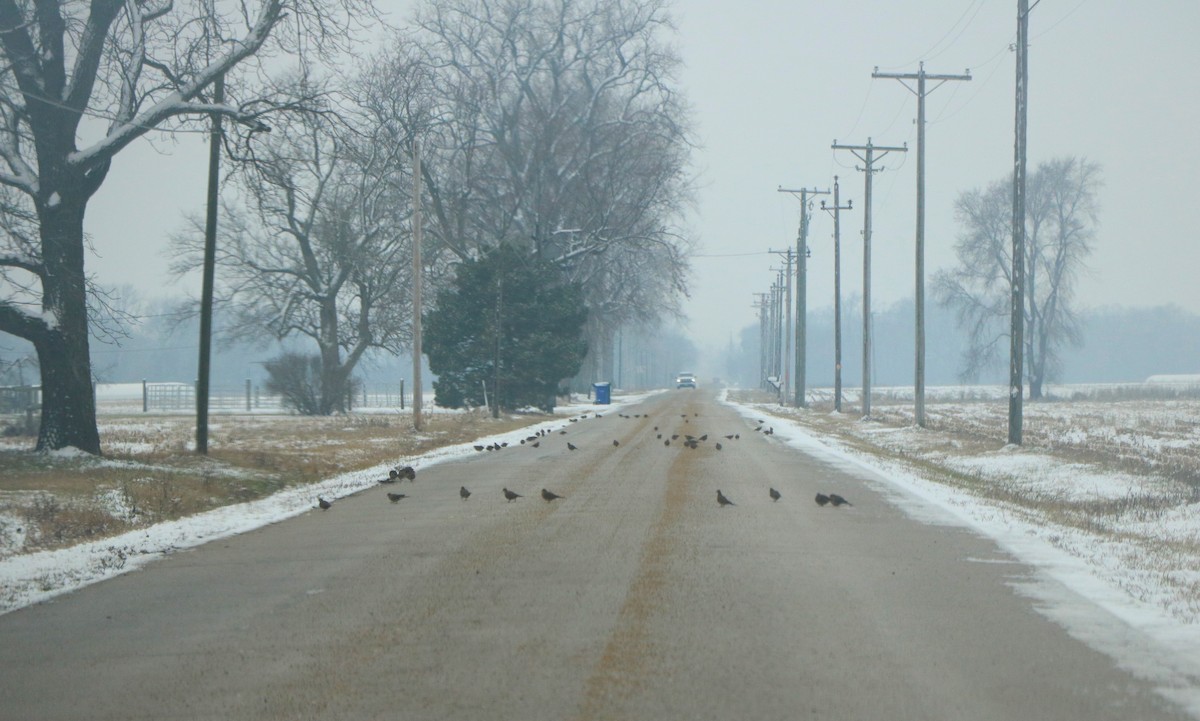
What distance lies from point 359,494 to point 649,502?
170 inches

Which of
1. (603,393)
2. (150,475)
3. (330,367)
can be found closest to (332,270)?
(330,367)

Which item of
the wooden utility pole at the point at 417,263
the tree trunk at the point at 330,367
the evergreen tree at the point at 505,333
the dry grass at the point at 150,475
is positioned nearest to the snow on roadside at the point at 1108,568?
the dry grass at the point at 150,475

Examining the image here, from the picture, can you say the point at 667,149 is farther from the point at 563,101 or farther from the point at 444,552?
the point at 444,552

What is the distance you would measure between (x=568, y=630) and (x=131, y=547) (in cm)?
582

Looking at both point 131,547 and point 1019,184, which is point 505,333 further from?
point 131,547

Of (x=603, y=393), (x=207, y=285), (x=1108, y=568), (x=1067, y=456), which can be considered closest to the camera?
(x=1108, y=568)

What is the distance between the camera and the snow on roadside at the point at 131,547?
31.2ft

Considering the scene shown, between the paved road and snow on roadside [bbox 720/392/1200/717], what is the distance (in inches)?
10.2

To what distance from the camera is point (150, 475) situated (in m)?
17.2

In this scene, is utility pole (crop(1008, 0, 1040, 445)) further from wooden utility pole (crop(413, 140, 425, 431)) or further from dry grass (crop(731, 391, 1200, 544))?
wooden utility pole (crop(413, 140, 425, 431))

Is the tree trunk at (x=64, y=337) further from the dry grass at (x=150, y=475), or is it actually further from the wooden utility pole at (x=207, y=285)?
the wooden utility pole at (x=207, y=285)

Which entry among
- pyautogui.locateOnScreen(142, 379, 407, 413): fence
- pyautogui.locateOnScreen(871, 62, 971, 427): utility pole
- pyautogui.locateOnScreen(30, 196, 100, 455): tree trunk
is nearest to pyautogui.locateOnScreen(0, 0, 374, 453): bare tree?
pyautogui.locateOnScreen(30, 196, 100, 455): tree trunk

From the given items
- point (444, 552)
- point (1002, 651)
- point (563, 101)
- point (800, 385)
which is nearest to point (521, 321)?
point (563, 101)

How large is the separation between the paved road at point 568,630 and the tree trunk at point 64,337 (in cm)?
759
